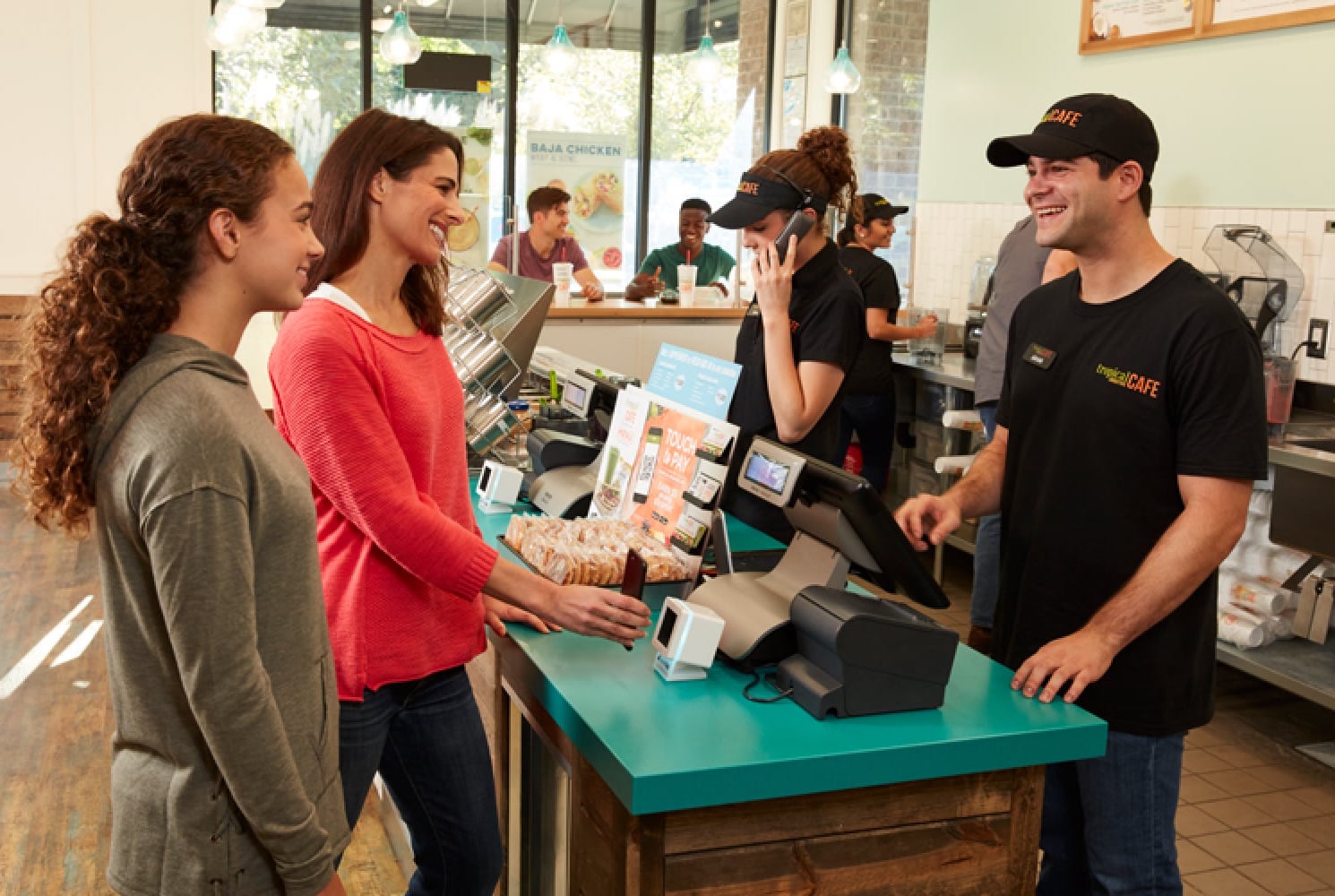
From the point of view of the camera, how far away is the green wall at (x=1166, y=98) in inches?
189

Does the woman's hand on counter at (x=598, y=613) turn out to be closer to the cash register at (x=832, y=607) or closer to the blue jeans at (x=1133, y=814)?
the cash register at (x=832, y=607)

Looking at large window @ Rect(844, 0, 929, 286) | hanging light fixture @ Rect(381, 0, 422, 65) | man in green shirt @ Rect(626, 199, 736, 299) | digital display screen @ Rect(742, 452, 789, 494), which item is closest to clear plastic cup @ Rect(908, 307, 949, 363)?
man in green shirt @ Rect(626, 199, 736, 299)

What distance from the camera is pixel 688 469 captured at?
2.27 metres

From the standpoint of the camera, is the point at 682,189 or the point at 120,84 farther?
the point at 682,189

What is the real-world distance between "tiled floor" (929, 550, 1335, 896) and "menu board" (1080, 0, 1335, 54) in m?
2.51

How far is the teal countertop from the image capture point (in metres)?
1.58

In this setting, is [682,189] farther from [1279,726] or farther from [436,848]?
[436,848]

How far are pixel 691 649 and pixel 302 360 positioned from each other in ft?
2.23

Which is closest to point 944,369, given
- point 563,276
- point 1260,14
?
point 1260,14

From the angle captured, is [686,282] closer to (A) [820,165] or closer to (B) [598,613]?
(A) [820,165]

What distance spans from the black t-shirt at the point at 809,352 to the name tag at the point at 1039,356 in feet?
2.23

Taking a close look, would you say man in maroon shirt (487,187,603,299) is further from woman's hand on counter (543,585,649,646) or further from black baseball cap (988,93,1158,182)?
woman's hand on counter (543,585,649,646)

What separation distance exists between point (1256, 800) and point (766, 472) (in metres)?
2.42

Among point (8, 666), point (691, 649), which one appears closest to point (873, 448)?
point (8, 666)
